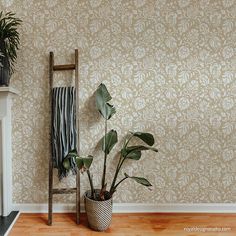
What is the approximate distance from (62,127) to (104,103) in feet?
1.51

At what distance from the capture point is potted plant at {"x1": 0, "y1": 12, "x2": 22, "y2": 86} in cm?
209

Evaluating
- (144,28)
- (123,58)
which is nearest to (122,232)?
(123,58)

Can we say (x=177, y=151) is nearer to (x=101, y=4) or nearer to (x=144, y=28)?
(x=144, y=28)

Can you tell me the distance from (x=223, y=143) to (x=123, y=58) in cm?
133

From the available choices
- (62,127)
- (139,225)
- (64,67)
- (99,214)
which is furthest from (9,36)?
(139,225)

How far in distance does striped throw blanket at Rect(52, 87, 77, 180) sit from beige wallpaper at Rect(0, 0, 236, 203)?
0.15 meters

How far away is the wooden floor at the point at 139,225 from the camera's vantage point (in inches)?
80.4

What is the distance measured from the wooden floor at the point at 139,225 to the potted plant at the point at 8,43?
4.28 feet

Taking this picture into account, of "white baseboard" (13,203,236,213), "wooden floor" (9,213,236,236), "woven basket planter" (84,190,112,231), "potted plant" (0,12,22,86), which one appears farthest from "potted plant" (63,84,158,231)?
"potted plant" (0,12,22,86)

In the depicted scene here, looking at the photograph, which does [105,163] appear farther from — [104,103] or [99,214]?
[104,103]

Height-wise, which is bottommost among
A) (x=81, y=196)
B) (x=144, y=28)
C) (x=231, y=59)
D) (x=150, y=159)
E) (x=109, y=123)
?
(x=81, y=196)

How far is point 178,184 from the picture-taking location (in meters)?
2.43

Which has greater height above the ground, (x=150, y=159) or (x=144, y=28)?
(x=144, y=28)

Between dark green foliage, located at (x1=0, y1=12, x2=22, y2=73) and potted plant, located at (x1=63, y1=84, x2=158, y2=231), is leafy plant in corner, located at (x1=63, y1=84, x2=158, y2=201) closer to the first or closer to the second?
potted plant, located at (x1=63, y1=84, x2=158, y2=231)
